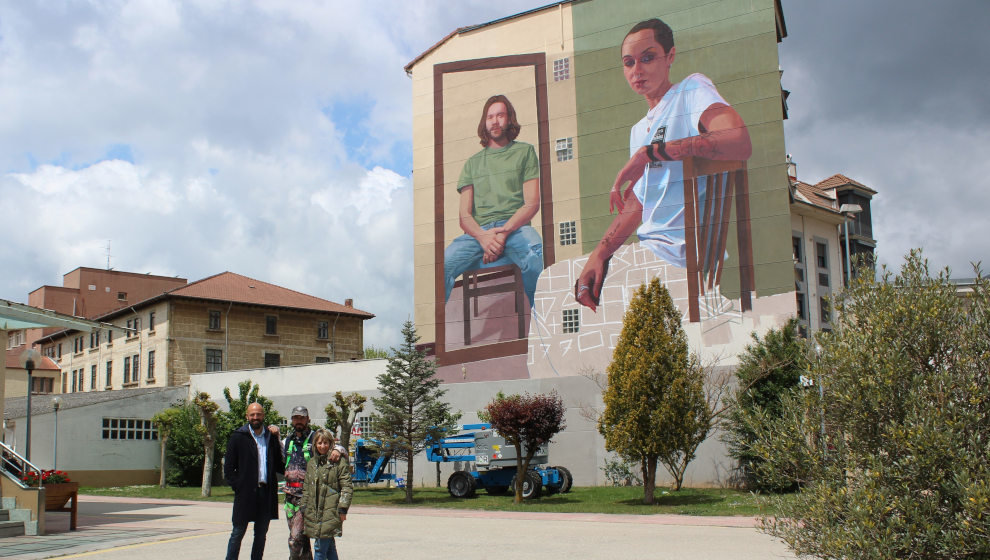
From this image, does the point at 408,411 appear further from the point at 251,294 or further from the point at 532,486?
the point at 251,294

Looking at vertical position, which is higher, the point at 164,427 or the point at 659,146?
the point at 659,146

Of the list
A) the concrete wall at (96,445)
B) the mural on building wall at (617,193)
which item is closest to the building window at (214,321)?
the concrete wall at (96,445)

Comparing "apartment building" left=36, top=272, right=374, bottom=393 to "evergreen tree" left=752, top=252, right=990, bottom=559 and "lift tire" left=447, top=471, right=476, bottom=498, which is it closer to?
"lift tire" left=447, top=471, right=476, bottom=498

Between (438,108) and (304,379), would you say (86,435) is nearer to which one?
(304,379)

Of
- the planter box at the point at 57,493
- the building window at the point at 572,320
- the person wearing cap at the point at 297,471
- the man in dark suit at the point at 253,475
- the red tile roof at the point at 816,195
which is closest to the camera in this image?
the person wearing cap at the point at 297,471

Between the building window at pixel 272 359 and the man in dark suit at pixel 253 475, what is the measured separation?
139ft

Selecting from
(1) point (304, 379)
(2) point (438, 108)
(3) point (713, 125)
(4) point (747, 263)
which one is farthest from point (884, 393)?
(2) point (438, 108)

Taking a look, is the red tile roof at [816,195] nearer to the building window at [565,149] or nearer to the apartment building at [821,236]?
the apartment building at [821,236]

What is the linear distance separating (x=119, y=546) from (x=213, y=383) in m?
29.2

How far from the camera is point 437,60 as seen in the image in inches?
1683

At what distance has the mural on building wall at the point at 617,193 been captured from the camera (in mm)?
32875

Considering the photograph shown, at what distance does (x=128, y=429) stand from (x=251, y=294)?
13.4 m

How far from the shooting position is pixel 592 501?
2438 centimetres

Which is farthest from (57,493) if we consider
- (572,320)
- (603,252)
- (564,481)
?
(603,252)
